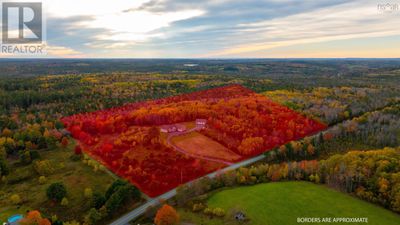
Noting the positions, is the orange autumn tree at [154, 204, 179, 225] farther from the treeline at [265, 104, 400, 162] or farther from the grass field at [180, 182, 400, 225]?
the treeline at [265, 104, 400, 162]

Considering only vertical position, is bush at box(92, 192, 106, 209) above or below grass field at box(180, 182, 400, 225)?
below

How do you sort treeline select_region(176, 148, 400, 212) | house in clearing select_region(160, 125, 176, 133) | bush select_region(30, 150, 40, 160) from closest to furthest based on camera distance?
1. treeline select_region(176, 148, 400, 212)
2. bush select_region(30, 150, 40, 160)
3. house in clearing select_region(160, 125, 176, 133)

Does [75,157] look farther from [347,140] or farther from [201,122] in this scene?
[347,140]

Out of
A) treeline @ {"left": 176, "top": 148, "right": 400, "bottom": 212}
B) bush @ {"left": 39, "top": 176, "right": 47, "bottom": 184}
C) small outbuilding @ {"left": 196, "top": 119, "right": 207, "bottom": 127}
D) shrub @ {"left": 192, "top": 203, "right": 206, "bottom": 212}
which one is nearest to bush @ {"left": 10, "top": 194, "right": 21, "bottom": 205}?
bush @ {"left": 39, "top": 176, "right": 47, "bottom": 184}

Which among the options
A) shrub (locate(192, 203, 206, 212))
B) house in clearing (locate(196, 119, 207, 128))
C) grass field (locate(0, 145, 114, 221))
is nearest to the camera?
shrub (locate(192, 203, 206, 212))

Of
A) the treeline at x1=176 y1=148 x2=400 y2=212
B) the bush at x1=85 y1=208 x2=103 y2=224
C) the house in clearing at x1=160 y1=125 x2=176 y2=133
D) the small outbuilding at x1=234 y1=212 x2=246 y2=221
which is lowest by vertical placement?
→ the bush at x1=85 y1=208 x2=103 y2=224

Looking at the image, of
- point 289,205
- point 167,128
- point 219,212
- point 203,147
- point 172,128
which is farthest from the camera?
point 167,128

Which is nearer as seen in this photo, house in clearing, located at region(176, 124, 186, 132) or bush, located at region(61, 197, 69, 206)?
bush, located at region(61, 197, 69, 206)

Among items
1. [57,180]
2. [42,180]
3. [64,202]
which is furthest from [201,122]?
[64,202]
